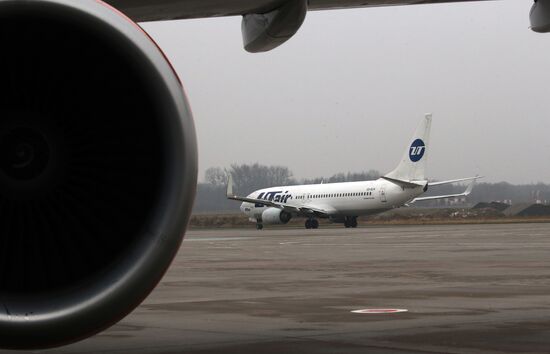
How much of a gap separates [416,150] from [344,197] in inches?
185

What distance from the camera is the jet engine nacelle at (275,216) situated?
56969 millimetres

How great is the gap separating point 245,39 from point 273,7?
44 cm

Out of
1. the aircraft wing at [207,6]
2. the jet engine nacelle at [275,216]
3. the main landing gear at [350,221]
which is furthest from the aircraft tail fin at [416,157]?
the aircraft wing at [207,6]

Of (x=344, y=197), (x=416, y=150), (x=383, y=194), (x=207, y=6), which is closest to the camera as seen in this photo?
(x=207, y=6)

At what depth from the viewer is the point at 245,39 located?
618cm

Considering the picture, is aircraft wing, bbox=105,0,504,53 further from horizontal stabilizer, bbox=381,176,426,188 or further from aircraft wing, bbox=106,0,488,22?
horizontal stabilizer, bbox=381,176,426,188

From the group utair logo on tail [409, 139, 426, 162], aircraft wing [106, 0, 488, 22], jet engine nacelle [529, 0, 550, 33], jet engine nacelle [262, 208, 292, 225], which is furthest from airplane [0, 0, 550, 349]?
jet engine nacelle [262, 208, 292, 225]

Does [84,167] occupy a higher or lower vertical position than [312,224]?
lower

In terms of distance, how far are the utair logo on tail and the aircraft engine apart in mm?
50007

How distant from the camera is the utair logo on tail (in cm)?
5362

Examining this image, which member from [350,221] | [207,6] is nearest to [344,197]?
[350,221]

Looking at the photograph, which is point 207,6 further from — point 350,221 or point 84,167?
point 350,221

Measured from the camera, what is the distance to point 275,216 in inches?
2243

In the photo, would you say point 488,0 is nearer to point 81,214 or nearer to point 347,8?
point 347,8
